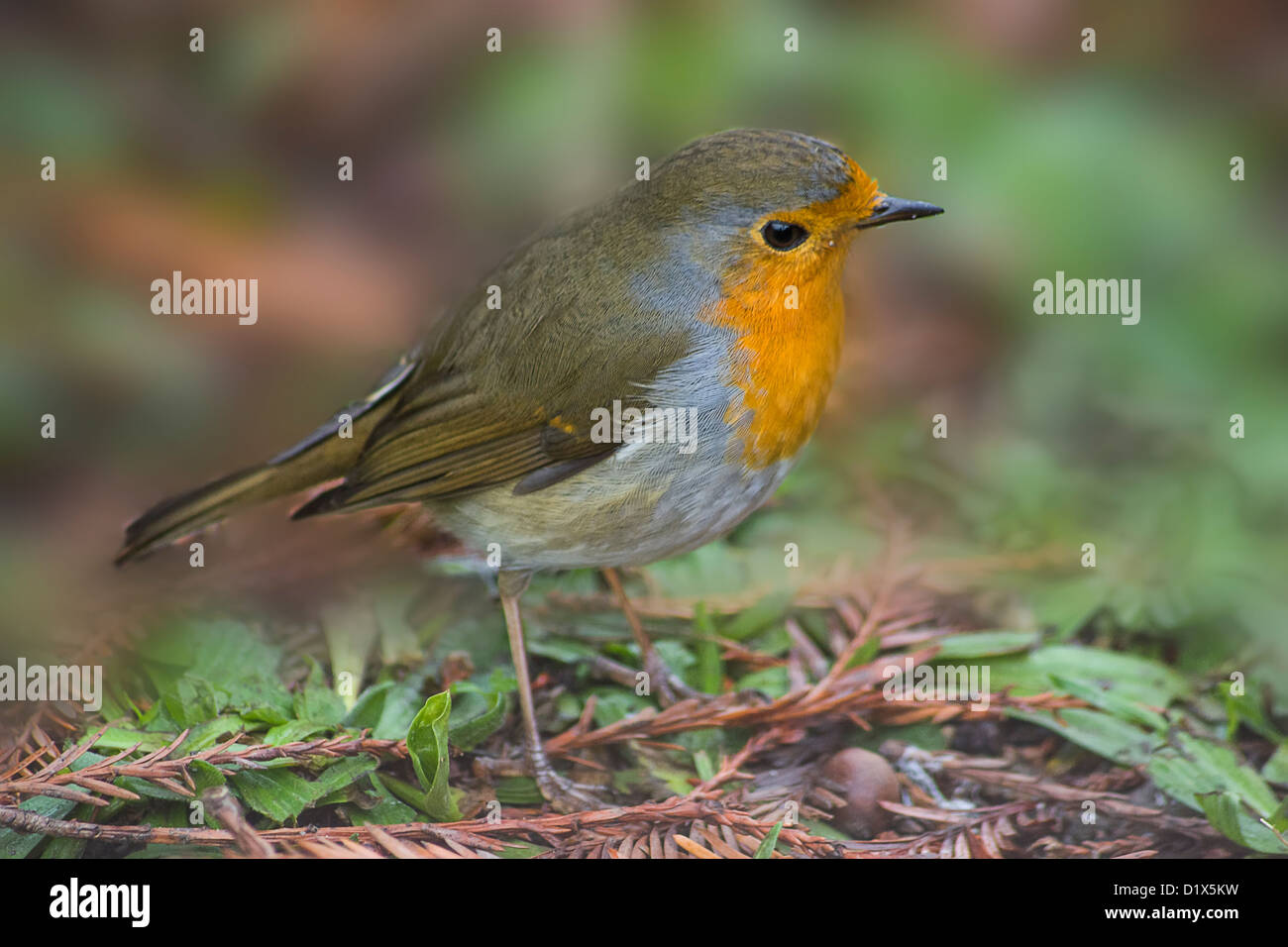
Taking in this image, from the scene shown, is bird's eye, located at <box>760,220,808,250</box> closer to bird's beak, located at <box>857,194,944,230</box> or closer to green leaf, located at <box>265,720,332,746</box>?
bird's beak, located at <box>857,194,944,230</box>

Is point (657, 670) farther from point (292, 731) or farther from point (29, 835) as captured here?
point (29, 835)

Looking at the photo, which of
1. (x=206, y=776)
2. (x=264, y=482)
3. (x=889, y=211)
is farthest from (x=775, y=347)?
(x=206, y=776)

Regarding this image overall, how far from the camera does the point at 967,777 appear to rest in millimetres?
3035

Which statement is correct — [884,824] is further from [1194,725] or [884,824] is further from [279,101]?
[279,101]

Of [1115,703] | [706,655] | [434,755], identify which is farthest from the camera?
[706,655]

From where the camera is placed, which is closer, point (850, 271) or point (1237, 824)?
point (1237, 824)

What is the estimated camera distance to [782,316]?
2932 mm

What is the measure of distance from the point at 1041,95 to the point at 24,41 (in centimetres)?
374

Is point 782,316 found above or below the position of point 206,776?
above

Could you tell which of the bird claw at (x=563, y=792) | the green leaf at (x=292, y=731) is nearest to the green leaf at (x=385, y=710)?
the green leaf at (x=292, y=731)

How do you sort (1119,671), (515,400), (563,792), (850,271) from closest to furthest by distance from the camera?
(563,792)
(515,400)
(1119,671)
(850,271)

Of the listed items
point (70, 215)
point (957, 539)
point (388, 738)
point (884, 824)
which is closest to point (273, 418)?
point (70, 215)

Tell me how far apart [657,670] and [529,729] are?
1.34 feet

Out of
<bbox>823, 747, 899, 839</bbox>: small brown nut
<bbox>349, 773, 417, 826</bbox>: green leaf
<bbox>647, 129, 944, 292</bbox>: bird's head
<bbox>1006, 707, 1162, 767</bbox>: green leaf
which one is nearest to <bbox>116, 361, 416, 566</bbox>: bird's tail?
<bbox>349, 773, 417, 826</bbox>: green leaf
